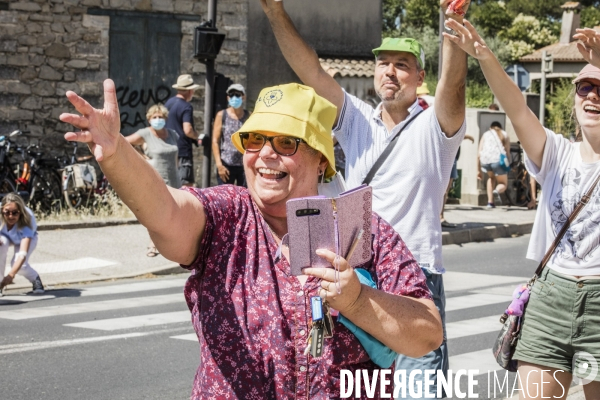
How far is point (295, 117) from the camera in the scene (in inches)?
120

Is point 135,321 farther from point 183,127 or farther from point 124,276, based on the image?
point 183,127

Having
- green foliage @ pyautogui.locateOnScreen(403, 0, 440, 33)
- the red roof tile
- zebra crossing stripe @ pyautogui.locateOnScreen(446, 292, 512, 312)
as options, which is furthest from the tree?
zebra crossing stripe @ pyautogui.locateOnScreen(446, 292, 512, 312)

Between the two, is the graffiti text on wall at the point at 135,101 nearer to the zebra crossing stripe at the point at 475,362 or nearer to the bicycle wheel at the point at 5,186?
the bicycle wheel at the point at 5,186

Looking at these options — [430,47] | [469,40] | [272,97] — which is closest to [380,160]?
[469,40]

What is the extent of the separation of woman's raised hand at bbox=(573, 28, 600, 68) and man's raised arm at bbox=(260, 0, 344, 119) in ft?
3.77

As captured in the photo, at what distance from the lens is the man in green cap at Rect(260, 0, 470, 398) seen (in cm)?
457

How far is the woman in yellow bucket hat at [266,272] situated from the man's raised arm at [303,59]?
5.31ft

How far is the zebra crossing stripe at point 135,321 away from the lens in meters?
8.63

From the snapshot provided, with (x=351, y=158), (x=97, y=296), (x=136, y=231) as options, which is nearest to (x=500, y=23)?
(x=136, y=231)

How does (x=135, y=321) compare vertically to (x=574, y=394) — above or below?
below

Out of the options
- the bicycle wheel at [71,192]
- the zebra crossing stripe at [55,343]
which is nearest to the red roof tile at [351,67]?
the bicycle wheel at [71,192]

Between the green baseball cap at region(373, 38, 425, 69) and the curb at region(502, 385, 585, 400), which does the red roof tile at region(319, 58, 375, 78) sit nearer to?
the curb at region(502, 385, 585, 400)

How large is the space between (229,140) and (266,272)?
11.3m

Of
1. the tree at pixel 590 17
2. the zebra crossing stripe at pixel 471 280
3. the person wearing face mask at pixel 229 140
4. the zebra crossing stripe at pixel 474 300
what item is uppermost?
the tree at pixel 590 17
